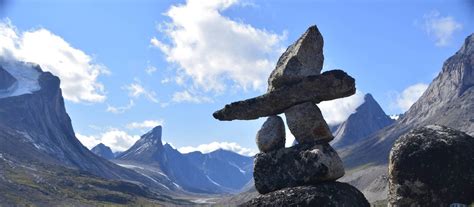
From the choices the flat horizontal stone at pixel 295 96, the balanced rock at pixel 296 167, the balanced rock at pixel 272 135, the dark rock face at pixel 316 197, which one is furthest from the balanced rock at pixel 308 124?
the dark rock face at pixel 316 197

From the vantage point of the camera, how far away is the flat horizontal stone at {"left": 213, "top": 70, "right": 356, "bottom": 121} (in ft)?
104

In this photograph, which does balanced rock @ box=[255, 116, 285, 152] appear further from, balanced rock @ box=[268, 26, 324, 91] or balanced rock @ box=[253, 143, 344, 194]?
balanced rock @ box=[268, 26, 324, 91]

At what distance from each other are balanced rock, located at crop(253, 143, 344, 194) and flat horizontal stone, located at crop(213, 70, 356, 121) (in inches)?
117

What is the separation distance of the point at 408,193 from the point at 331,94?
8.00 metres

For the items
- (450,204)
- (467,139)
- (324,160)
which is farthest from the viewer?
(324,160)

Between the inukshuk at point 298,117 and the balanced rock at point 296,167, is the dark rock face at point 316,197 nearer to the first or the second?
the inukshuk at point 298,117

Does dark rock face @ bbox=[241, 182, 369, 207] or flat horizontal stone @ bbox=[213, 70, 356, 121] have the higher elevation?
flat horizontal stone @ bbox=[213, 70, 356, 121]

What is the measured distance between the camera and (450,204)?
84.4 feet

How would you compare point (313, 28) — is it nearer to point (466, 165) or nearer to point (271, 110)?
point (271, 110)

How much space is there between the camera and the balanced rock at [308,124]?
106 ft

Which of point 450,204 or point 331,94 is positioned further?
point 331,94

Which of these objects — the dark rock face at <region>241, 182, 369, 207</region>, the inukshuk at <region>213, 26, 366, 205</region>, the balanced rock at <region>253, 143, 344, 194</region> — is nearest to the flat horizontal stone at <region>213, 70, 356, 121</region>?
the inukshuk at <region>213, 26, 366, 205</region>

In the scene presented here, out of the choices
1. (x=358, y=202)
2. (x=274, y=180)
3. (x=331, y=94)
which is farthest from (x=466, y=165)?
(x=274, y=180)

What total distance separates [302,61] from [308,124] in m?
4.34
